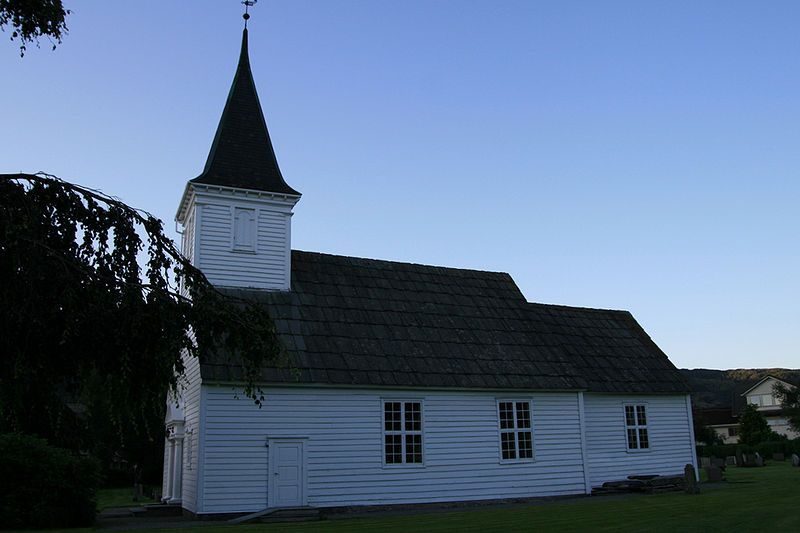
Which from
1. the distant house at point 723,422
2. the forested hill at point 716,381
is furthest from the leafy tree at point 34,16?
the forested hill at point 716,381

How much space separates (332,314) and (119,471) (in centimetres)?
2880

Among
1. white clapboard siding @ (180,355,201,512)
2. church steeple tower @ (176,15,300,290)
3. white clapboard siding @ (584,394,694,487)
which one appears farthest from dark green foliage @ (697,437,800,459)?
white clapboard siding @ (180,355,201,512)

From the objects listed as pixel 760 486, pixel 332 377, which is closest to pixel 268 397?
pixel 332 377

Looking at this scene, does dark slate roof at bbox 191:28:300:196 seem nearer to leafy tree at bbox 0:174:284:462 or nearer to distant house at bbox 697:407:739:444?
leafy tree at bbox 0:174:284:462

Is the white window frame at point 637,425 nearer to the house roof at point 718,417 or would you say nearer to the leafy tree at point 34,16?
the leafy tree at point 34,16

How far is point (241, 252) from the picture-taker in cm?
2161

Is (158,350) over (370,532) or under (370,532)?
over

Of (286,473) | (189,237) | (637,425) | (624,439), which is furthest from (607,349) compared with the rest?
(189,237)

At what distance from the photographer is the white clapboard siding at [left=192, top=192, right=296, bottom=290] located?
834 inches

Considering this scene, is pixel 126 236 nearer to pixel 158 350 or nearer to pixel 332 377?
pixel 158 350

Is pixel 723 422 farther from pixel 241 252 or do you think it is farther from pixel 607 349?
pixel 241 252

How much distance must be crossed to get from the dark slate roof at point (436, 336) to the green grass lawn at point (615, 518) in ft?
13.8

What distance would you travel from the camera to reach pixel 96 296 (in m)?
7.61

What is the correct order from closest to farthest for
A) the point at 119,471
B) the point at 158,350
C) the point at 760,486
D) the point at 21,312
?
the point at 21,312
the point at 158,350
the point at 760,486
the point at 119,471
